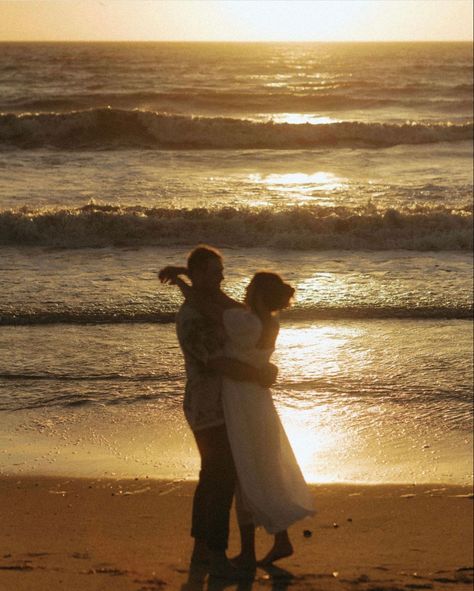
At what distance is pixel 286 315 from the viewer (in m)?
9.36

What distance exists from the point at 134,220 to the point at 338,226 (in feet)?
10.1

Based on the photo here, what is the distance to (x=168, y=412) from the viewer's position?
21.5ft

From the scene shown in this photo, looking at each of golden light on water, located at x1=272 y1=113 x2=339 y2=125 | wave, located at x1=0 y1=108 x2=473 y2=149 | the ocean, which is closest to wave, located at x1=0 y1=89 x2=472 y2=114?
the ocean

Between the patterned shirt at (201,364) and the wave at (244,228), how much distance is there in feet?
32.3

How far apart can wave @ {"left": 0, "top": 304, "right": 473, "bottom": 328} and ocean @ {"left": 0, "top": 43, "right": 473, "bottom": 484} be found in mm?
29

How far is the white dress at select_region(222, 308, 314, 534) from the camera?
4.03 m

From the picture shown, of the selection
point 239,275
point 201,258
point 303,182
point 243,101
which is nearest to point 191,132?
point 303,182

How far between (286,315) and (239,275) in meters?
2.32

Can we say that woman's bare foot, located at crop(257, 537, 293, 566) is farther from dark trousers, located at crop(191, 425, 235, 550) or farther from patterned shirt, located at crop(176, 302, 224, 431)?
patterned shirt, located at crop(176, 302, 224, 431)

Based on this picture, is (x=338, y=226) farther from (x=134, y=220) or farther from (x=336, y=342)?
(x=336, y=342)

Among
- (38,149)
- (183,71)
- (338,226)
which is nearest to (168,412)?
(338,226)

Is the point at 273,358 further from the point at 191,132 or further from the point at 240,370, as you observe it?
the point at 191,132

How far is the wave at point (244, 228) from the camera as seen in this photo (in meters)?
14.0

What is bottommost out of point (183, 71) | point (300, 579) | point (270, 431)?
point (300, 579)
